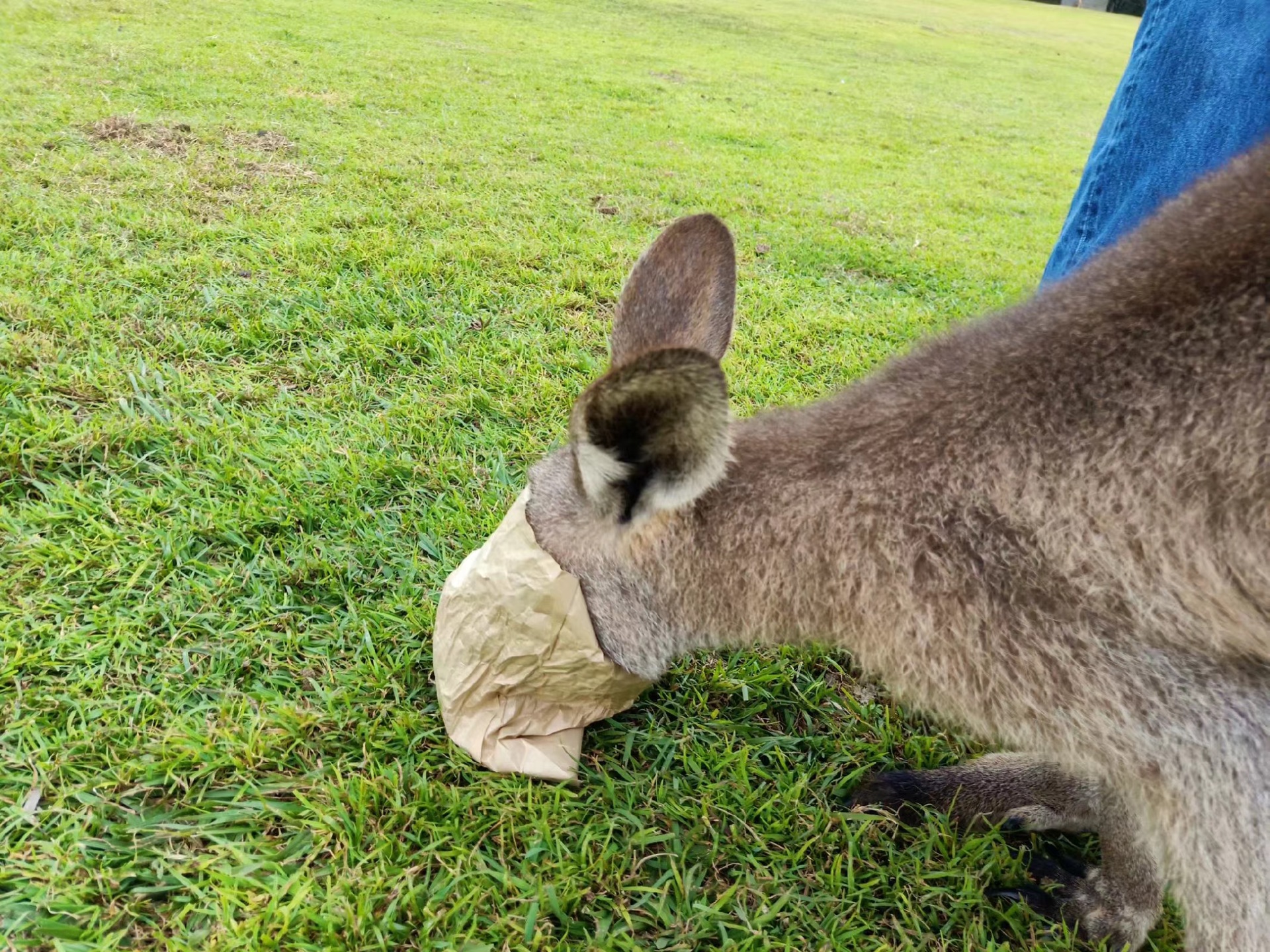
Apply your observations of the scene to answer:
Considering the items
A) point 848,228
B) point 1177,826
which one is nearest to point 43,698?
point 1177,826

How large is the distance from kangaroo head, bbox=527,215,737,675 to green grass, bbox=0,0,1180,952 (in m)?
0.54

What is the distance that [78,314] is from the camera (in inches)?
125

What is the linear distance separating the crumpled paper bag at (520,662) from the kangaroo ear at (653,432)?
25 centimetres

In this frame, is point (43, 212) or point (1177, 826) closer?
point (1177, 826)

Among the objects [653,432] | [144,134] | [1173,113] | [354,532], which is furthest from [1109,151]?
[144,134]

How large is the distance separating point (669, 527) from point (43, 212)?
3.79 m

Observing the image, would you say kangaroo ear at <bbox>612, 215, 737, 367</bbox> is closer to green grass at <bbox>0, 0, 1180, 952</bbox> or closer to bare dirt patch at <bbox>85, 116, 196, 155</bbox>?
green grass at <bbox>0, 0, 1180, 952</bbox>

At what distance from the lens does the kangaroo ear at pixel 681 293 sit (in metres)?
1.96

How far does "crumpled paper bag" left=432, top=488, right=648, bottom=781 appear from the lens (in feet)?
6.06

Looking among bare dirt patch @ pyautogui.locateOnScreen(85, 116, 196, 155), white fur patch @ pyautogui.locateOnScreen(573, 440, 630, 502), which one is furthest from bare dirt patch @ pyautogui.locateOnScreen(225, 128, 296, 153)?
white fur patch @ pyautogui.locateOnScreen(573, 440, 630, 502)

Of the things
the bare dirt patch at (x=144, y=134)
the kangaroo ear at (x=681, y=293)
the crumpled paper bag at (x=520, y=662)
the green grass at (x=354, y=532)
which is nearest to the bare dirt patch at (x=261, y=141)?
the green grass at (x=354, y=532)

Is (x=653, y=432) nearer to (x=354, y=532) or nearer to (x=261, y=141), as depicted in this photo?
(x=354, y=532)

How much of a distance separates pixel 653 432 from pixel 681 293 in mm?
613

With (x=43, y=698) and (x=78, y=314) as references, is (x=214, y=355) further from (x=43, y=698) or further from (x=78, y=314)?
(x=43, y=698)
